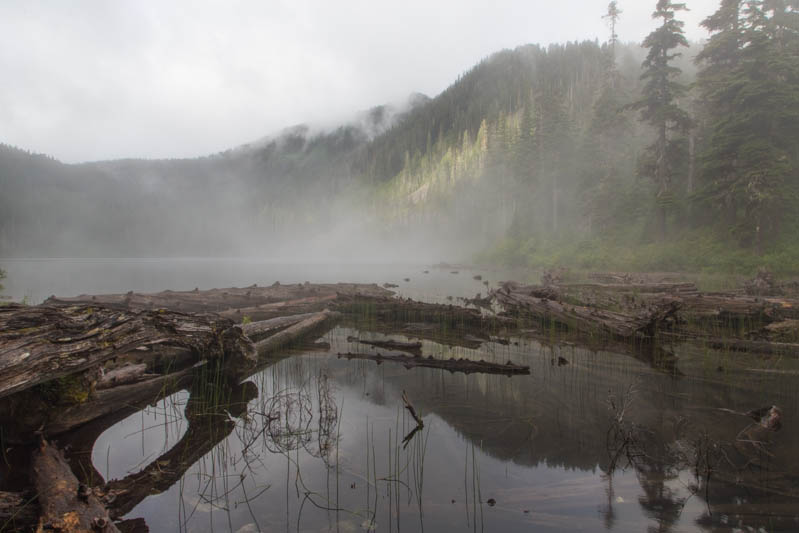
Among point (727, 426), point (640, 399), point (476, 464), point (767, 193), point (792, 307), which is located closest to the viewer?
point (476, 464)

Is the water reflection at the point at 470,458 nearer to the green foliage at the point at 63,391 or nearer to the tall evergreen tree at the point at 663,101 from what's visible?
the green foliage at the point at 63,391

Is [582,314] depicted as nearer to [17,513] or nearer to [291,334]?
[291,334]

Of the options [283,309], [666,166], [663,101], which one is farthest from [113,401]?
[663,101]

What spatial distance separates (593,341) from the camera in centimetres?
1085

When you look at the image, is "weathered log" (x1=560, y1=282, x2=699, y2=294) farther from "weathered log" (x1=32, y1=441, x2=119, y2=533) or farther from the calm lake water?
"weathered log" (x1=32, y1=441, x2=119, y2=533)

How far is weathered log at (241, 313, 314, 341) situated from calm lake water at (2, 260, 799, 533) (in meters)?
2.70

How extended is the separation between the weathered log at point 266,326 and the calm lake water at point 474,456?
2703 mm

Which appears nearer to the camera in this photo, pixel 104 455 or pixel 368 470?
pixel 368 470

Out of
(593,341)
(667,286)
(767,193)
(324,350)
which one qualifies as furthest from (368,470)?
(767,193)

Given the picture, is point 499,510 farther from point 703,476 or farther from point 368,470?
point 703,476

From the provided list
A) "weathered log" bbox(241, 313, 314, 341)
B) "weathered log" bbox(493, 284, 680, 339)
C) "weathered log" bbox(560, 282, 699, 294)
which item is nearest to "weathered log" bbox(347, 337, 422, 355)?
"weathered log" bbox(241, 313, 314, 341)

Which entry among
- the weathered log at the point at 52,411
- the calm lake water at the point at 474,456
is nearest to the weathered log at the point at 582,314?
the calm lake water at the point at 474,456

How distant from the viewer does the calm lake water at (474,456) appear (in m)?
3.74

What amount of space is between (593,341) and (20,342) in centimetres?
1205
